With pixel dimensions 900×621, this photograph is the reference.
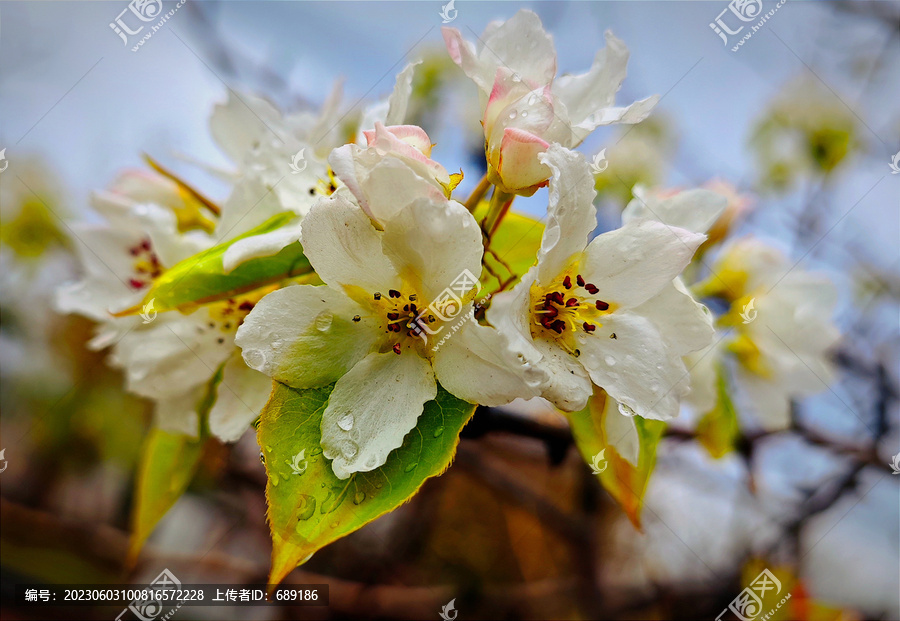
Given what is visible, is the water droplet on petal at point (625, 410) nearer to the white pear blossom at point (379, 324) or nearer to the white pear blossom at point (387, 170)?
the white pear blossom at point (379, 324)

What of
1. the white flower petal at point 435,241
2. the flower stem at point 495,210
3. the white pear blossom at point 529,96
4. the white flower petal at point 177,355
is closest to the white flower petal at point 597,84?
the white pear blossom at point 529,96

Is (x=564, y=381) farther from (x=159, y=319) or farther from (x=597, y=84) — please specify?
(x=159, y=319)

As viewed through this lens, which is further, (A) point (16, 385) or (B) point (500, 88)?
(A) point (16, 385)

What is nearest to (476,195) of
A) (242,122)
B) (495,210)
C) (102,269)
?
(495,210)

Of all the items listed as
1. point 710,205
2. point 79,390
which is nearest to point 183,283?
point 710,205

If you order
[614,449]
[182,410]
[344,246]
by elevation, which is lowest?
[614,449]

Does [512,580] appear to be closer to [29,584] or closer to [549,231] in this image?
[29,584]

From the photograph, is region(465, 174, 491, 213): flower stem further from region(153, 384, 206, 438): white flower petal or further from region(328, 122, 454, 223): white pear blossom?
region(153, 384, 206, 438): white flower petal

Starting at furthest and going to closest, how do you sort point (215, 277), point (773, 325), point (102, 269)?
1. point (773, 325)
2. point (102, 269)
3. point (215, 277)
